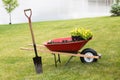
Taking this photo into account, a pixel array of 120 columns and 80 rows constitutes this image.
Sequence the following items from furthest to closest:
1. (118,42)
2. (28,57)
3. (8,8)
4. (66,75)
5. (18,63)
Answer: (8,8) → (118,42) → (28,57) → (18,63) → (66,75)

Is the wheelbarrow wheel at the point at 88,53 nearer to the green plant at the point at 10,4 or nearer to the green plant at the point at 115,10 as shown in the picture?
the green plant at the point at 115,10

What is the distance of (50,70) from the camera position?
8117 millimetres

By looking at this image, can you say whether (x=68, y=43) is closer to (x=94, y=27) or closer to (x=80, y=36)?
(x=80, y=36)

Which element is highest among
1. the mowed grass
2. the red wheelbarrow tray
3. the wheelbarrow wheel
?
the red wheelbarrow tray

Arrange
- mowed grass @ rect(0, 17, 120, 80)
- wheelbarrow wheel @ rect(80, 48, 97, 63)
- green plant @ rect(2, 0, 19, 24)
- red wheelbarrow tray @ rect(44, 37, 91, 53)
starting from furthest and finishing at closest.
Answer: green plant @ rect(2, 0, 19, 24) → wheelbarrow wheel @ rect(80, 48, 97, 63) → red wheelbarrow tray @ rect(44, 37, 91, 53) → mowed grass @ rect(0, 17, 120, 80)

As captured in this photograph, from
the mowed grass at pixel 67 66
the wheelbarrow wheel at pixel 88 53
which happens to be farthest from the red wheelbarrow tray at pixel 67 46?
the mowed grass at pixel 67 66

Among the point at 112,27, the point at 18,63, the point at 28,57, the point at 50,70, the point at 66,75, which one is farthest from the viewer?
the point at 112,27

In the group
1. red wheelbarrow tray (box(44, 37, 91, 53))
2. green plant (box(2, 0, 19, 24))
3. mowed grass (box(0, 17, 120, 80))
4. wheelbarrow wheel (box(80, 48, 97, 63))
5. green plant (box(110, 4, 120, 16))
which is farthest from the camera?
green plant (box(2, 0, 19, 24))

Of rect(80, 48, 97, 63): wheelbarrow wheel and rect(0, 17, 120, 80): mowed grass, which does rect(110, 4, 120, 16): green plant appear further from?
rect(80, 48, 97, 63): wheelbarrow wheel

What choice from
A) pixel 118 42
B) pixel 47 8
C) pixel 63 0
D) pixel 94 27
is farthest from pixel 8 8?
pixel 118 42

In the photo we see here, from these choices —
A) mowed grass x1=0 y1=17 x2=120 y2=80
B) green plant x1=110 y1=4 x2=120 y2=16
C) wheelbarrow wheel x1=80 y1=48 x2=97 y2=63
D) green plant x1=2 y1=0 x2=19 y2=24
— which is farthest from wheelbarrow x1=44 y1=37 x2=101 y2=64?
green plant x1=2 y1=0 x2=19 y2=24

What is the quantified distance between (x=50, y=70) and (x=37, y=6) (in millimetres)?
36340

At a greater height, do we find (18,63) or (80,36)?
(80,36)

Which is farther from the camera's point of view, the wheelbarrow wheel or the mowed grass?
the wheelbarrow wheel
